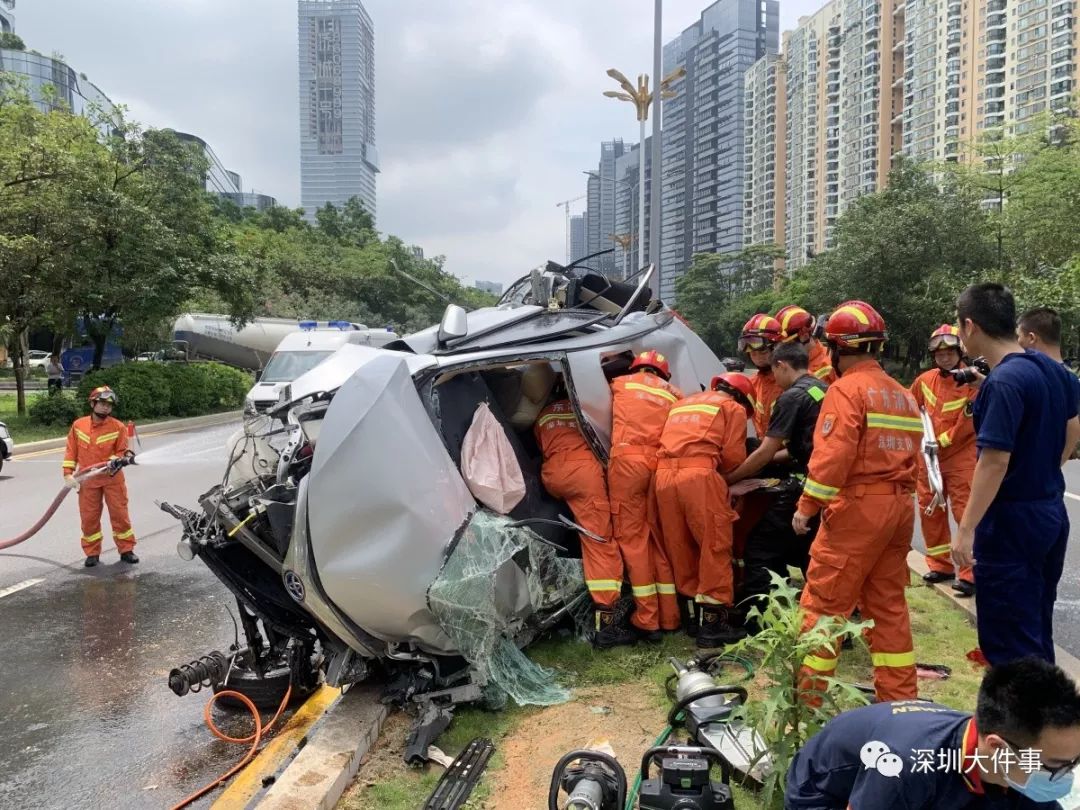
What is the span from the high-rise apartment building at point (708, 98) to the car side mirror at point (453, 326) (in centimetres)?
2011

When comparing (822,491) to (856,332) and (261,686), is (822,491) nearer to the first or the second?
(856,332)

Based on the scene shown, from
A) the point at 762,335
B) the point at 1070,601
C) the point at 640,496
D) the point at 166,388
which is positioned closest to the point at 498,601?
the point at 640,496

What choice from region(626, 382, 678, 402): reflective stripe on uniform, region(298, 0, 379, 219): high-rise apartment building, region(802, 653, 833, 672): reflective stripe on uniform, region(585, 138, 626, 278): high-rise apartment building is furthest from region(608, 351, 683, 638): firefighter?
region(298, 0, 379, 219): high-rise apartment building

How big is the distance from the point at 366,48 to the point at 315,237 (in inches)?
2205

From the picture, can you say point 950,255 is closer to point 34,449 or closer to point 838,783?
point 34,449

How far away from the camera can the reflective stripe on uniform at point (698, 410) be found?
169 inches

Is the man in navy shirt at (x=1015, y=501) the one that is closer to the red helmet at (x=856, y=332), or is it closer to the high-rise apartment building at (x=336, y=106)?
the red helmet at (x=856, y=332)

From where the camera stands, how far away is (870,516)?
3229mm

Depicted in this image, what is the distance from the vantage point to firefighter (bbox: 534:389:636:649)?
13.7ft

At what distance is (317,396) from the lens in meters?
3.70

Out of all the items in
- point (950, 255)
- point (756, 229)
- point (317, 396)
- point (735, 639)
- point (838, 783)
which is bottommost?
point (735, 639)

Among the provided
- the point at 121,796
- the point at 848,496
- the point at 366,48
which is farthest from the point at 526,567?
the point at 366,48

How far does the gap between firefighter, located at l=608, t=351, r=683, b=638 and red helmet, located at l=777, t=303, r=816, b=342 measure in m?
0.88

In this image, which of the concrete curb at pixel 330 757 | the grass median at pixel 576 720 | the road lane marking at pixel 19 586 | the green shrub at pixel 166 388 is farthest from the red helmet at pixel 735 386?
the green shrub at pixel 166 388
